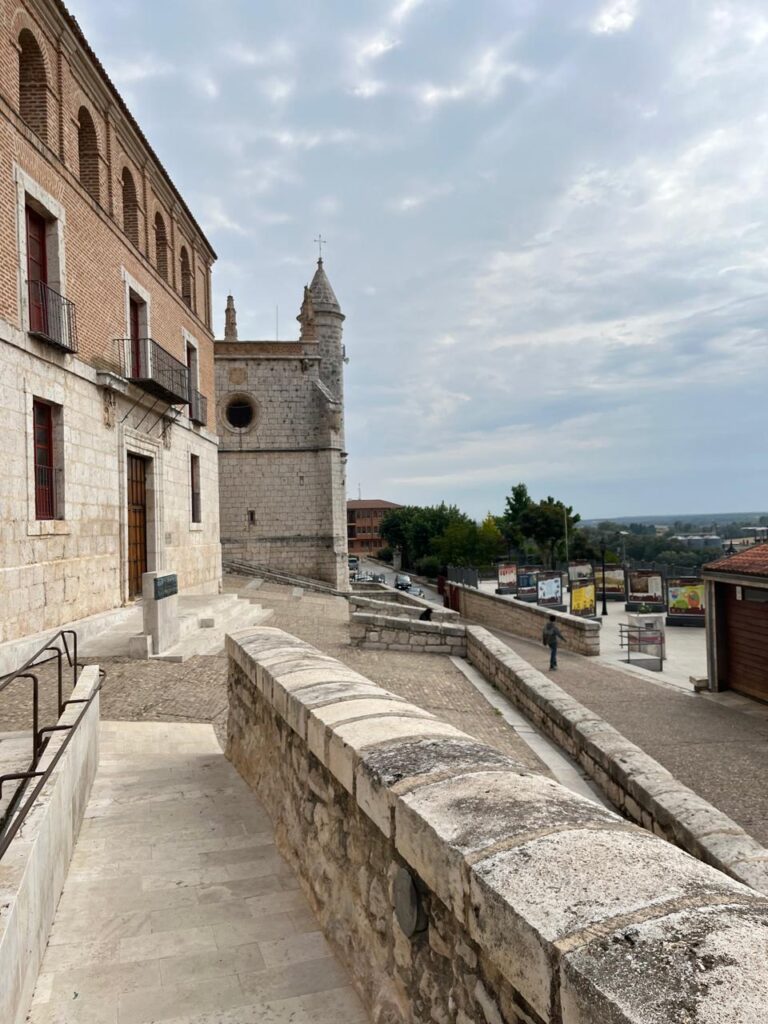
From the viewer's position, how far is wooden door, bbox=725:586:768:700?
12445mm

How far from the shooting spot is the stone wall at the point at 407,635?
44.8 ft

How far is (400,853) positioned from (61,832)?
2240mm

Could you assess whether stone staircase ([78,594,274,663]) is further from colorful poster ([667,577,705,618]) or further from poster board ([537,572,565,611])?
colorful poster ([667,577,705,618])

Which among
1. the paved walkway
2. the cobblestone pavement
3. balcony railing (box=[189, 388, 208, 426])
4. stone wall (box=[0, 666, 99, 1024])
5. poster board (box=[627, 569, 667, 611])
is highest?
balcony railing (box=[189, 388, 208, 426])

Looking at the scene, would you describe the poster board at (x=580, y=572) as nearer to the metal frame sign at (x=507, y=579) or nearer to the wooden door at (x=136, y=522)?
the metal frame sign at (x=507, y=579)

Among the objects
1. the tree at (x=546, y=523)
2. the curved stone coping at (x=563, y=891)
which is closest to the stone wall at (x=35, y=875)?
the curved stone coping at (x=563, y=891)

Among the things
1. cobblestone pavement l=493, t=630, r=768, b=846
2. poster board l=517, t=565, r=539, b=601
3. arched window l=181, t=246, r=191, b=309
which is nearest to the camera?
cobblestone pavement l=493, t=630, r=768, b=846

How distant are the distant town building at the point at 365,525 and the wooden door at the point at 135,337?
8515 centimetres

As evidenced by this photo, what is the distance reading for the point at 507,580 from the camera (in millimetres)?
27703

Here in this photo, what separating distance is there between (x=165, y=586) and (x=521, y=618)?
13561 millimetres

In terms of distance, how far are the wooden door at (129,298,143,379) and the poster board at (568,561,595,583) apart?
17.0m

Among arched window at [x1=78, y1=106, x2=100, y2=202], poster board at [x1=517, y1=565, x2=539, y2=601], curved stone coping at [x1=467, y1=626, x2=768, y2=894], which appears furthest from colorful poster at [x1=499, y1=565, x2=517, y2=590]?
arched window at [x1=78, y1=106, x2=100, y2=202]

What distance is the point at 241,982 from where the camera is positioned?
2773 mm

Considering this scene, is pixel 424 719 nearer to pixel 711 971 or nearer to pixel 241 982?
pixel 241 982
